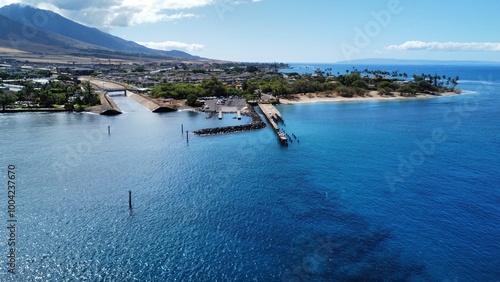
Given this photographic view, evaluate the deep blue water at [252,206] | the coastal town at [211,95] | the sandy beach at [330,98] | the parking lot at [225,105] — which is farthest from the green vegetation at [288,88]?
the deep blue water at [252,206]

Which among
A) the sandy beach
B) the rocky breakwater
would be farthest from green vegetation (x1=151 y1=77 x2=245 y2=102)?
the rocky breakwater

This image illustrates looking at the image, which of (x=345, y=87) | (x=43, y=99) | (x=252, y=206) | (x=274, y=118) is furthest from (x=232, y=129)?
(x=345, y=87)

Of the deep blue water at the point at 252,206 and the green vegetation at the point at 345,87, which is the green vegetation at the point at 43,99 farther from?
the green vegetation at the point at 345,87

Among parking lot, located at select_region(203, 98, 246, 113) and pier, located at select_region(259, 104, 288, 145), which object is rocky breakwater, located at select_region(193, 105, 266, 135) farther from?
parking lot, located at select_region(203, 98, 246, 113)

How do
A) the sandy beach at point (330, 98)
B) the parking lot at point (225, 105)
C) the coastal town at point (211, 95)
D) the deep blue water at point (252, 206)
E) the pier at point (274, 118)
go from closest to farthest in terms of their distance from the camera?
the deep blue water at point (252, 206), the pier at point (274, 118), the coastal town at point (211, 95), the parking lot at point (225, 105), the sandy beach at point (330, 98)

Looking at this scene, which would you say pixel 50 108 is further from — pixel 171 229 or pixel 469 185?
pixel 469 185

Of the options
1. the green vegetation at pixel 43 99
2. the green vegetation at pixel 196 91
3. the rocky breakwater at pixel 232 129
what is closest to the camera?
the rocky breakwater at pixel 232 129
